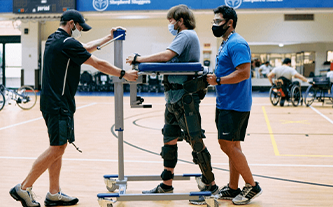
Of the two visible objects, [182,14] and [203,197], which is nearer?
[203,197]

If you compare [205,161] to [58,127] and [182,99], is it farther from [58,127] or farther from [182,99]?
[58,127]

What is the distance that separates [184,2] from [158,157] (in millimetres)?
12188

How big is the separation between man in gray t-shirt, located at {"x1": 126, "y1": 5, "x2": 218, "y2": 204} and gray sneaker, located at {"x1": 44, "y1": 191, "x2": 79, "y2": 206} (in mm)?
920

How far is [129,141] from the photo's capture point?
20.6 ft

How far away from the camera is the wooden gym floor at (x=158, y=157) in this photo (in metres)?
3.51

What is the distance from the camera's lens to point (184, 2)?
16016 mm

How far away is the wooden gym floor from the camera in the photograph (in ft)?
11.5

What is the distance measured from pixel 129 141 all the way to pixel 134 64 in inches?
136

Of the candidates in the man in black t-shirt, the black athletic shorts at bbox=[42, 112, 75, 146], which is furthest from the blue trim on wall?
the black athletic shorts at bbox=[42, 112, 75, 146]

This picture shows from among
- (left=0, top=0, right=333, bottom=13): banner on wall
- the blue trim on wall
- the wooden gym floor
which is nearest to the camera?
the wooden gym floor

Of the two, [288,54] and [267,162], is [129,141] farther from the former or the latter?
[288,54]

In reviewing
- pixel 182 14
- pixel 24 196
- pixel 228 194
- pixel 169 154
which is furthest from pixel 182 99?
pixel 24 196

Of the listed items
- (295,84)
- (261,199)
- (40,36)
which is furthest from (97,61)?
(40,36)

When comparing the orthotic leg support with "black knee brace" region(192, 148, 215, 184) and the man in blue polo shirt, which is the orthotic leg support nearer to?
"black knee brace" region(192, 148, 215, 184)
